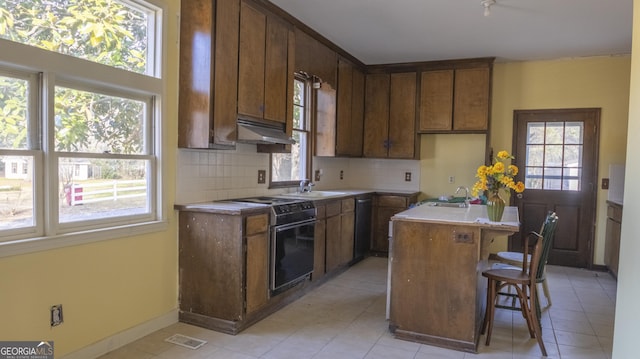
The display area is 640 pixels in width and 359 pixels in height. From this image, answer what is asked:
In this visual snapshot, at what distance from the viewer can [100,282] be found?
2621 millimetres

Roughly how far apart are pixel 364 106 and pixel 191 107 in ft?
10.9

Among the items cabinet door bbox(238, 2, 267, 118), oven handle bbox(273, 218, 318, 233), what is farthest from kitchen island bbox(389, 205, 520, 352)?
cabinet door bbox(238, 2, 267, 118)

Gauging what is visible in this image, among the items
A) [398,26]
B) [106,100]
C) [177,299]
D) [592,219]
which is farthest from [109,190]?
[592,219]

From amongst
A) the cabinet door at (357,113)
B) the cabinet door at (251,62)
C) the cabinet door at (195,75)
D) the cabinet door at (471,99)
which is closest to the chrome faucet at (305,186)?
the cabinet door at (357,113)

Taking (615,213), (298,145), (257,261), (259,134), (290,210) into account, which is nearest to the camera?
(257,261)

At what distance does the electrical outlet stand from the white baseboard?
A: 0.22 metres

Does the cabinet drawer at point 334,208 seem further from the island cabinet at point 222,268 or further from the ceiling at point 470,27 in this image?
the ceiling at point 470,27

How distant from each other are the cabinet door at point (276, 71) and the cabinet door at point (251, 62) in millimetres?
82

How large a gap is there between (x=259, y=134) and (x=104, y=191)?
1211 millimetres

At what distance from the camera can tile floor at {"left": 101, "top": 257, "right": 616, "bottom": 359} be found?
2734 millimetres

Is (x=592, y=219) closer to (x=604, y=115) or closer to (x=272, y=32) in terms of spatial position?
(x=604, y=115)

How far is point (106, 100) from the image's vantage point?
2.71m

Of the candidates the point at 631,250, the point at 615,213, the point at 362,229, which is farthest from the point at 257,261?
the point at 615,213

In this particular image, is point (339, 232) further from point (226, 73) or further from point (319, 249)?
point (226, 73)
